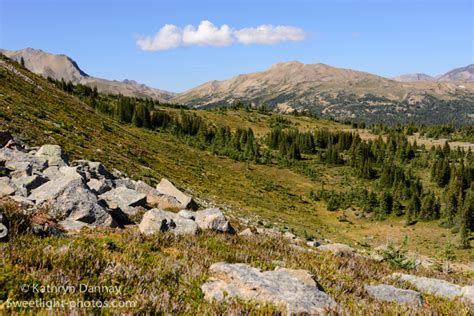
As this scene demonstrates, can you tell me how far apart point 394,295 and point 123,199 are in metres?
10.6

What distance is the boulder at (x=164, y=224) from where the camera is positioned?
33.1ft

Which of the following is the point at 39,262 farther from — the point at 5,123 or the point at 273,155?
the point at 273,155

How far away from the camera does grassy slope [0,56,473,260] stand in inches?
1208

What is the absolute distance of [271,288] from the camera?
605cm

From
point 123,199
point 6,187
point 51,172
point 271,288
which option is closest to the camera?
point 271,288

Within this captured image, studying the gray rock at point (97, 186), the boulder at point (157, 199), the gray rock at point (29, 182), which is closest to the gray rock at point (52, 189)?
the gray rock at point (29, 182)

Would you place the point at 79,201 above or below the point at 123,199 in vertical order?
above

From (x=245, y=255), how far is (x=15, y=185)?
27.7ft

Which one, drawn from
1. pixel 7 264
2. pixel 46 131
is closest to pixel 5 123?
pixel 46 131

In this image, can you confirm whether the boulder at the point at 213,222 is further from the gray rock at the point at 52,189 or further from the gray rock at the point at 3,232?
the gray rock at the point at 3,232

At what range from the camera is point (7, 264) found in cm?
526

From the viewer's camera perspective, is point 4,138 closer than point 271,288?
No

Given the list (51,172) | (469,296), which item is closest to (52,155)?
(51,172)

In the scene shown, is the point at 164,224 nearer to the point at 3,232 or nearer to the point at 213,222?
the point at 213,222
